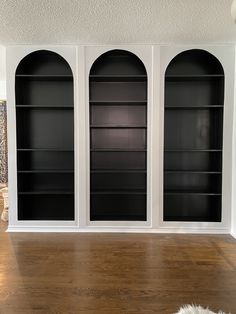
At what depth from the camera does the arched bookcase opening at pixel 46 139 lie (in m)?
3.62

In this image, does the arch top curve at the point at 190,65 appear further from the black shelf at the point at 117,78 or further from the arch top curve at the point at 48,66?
the arch top curve at the point at 48,66

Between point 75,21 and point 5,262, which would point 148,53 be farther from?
point 5,262

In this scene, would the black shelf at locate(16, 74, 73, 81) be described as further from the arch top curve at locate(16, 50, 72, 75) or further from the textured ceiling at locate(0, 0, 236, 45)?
the textured ceiling at locate(0, 0, 236, 45)

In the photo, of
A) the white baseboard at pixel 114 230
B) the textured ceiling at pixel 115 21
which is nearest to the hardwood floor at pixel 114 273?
the white baseboard at pixel 114 230

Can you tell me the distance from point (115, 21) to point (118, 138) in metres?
1.54

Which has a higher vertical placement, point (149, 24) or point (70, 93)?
point (149, 24)

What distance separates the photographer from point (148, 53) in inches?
133

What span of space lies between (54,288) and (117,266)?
2.11 feet

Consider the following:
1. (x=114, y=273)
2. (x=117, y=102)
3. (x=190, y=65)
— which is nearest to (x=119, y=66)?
(x=117, y=102)

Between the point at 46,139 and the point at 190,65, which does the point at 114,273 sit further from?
the point at 190,65

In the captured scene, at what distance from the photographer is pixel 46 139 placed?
148 inches

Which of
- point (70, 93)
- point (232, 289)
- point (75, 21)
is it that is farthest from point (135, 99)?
point (232, 289)

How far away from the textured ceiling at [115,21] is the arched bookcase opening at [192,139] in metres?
0.45

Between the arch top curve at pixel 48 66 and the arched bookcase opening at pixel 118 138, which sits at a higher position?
the arch top curve at pixel 48 66
